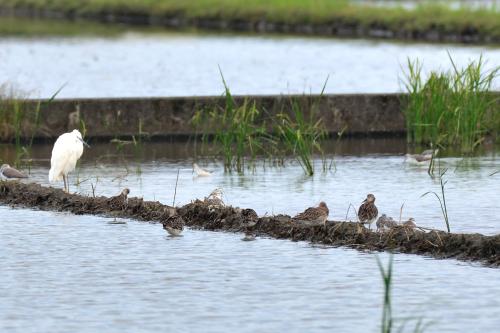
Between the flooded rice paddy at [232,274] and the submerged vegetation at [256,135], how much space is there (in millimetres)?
706

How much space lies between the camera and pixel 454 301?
1014 centimetres

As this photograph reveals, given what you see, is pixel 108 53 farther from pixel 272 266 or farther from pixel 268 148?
pixel 272 266

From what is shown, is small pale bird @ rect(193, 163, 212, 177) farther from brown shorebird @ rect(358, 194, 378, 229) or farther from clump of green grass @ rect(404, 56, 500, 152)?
brown shorebird @ rect(358, 194, 378, 229)

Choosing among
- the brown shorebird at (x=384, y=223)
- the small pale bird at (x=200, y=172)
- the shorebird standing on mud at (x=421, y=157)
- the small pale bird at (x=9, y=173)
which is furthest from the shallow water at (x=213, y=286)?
the shorebird standing on mud at (x=421, y=157)

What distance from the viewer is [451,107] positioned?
18281 mm

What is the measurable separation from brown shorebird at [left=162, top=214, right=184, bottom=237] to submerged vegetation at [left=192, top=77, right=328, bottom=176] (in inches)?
116

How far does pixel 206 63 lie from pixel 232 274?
29043 mm

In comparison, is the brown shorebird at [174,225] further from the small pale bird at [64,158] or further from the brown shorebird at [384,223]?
the small pale bird at [64,158]

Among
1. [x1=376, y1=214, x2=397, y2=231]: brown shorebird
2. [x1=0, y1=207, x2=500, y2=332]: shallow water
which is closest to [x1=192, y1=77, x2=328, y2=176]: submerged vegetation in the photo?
[x1=376, y1=214, x2=397, y2=231]: brown shorebird

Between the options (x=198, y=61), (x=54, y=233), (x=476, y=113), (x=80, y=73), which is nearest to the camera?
(x=54, y=233)

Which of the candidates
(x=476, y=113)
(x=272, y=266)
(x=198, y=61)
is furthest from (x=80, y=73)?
(x=272, y=266)

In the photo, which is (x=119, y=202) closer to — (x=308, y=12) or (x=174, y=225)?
(x=174, y=225)

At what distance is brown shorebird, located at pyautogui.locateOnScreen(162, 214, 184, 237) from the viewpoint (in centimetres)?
1266

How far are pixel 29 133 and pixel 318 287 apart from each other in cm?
1031
